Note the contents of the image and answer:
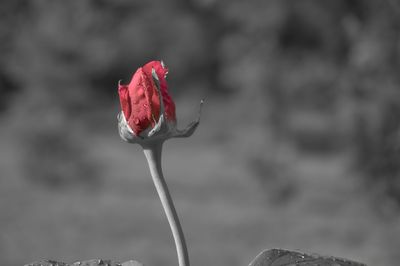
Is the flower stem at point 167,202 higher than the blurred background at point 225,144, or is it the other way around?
the blurred background at point 225,144

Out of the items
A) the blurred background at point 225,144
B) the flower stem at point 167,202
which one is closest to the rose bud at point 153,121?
the flower stem at point 167,202

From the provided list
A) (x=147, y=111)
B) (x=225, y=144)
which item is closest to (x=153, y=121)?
(x=147, y=111)

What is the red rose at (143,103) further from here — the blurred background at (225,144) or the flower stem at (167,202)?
the blurred background at (225,144)

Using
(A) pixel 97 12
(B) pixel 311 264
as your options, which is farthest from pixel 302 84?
(B) pixel 311 264

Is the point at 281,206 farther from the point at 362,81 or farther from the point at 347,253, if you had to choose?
the point at 362,81

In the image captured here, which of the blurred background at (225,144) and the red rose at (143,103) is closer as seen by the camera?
the red rose at (143,103)

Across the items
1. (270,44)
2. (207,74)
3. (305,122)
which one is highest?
(207,74)
